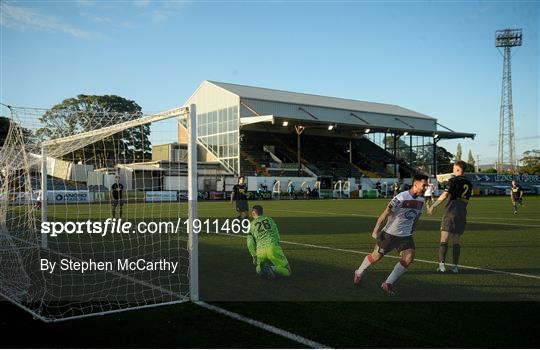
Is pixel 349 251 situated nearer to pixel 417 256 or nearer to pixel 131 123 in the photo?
pixel 417 256

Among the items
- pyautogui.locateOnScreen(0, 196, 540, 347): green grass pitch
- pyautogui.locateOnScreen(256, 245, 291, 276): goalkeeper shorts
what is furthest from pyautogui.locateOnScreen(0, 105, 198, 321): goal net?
pyautogui.locateOnScreen(256, 245, 291, 276): goalkeeper shorts

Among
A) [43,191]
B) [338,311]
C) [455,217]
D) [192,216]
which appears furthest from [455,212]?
[43,191]

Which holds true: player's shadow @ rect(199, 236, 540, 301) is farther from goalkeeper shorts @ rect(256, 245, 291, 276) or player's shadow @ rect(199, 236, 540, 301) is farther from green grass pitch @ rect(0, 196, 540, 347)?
goalkeeper shorts @ rect(256, 245, 291, 276)

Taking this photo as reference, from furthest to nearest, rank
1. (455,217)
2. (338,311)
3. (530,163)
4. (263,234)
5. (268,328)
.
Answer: (530,163), (455,217), (263,234), (338,311), (268,328)

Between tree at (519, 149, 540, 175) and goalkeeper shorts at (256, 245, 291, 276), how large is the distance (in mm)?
89226

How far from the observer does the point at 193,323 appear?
530cm

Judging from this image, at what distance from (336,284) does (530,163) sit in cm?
9412

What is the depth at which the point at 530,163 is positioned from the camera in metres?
88.1

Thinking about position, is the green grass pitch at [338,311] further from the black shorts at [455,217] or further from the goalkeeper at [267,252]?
the black shorts at [455,217]

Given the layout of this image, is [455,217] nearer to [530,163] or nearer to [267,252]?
[267,252]

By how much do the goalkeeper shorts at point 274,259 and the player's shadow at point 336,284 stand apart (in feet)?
0.49

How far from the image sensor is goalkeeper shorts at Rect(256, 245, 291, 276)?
761cm

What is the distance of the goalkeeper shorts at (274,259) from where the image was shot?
7613 millimetres

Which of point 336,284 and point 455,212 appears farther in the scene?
point 455,212
